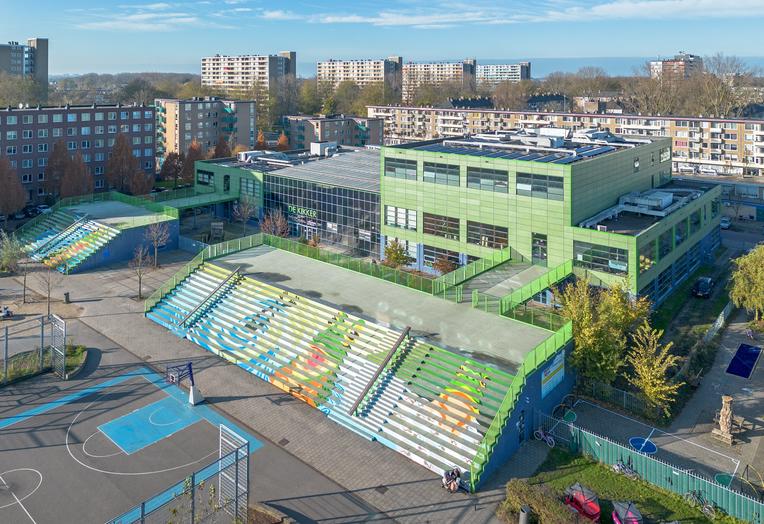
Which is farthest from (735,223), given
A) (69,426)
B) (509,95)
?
(509,95)

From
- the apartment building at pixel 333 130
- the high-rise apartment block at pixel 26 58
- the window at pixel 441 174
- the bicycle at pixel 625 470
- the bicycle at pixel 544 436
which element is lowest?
the bicycle at pixel 625 470

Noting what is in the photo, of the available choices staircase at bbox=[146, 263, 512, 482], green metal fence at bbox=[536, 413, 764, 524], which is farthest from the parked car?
staircase at bbox=[146, 263, 512, 482]

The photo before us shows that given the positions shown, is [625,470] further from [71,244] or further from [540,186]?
[71,244]

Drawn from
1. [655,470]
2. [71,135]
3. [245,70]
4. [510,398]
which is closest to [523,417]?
[510,398]

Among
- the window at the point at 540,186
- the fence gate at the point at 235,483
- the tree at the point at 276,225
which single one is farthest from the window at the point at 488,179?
the fence gate at the point at 235,483

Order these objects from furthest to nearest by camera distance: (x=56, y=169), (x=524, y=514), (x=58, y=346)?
(x=56, y=169), (x=58, y=346), (x=524, y=514)

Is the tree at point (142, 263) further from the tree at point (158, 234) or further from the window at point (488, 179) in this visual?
the window at point (488, 179)

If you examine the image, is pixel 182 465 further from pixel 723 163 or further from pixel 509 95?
pixel 509 95

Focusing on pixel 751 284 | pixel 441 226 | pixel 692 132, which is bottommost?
pixel 751 284
